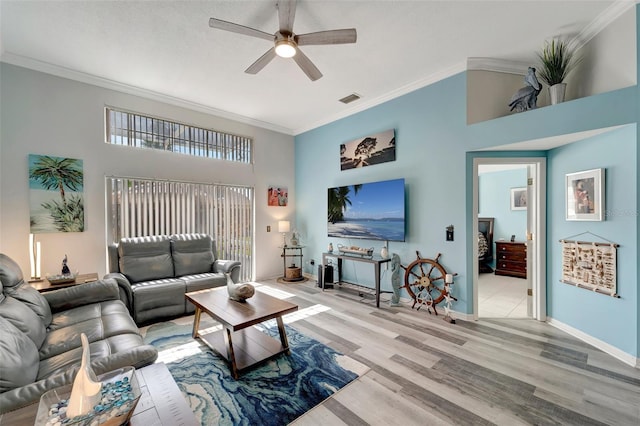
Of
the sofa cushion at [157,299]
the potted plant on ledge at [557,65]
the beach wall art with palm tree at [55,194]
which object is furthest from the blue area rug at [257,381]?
the potted plant on ledge at [557,65]

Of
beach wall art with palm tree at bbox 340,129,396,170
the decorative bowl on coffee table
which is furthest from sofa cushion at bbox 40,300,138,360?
beach wall art with palm tree at bbox 340,129,396,170

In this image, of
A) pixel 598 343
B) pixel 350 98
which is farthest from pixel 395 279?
pixel 350 98

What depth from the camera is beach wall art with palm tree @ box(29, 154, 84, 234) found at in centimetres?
323

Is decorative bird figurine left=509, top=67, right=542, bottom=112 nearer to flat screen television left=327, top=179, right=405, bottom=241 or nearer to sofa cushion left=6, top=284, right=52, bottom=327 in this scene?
flat screen television left=327, top=179, right=405, bottom=241

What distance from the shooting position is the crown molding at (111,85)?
3.14m

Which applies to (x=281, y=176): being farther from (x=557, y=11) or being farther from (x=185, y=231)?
(x=557, y=11)

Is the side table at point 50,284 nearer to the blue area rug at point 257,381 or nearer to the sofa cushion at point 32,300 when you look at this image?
the sofa cushion at point 32,300

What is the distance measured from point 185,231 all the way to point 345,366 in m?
3.43

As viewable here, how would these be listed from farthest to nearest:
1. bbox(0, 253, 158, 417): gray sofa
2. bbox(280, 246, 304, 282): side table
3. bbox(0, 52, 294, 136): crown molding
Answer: bbox(280, 246, 304, 282): side table
bbox(0, 52, 294, 136): crown molding
bbox(0, 253, 158, 417): gray sofa

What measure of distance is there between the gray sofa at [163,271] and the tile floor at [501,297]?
3786mm

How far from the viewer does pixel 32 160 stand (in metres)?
3.22

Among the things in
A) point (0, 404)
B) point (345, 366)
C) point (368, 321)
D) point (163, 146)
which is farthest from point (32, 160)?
point (368, 321)

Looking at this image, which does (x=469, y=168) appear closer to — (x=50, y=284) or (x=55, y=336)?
(x=55, y=336)

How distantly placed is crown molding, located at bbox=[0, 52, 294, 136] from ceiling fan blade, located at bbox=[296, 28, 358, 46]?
9.46ft
